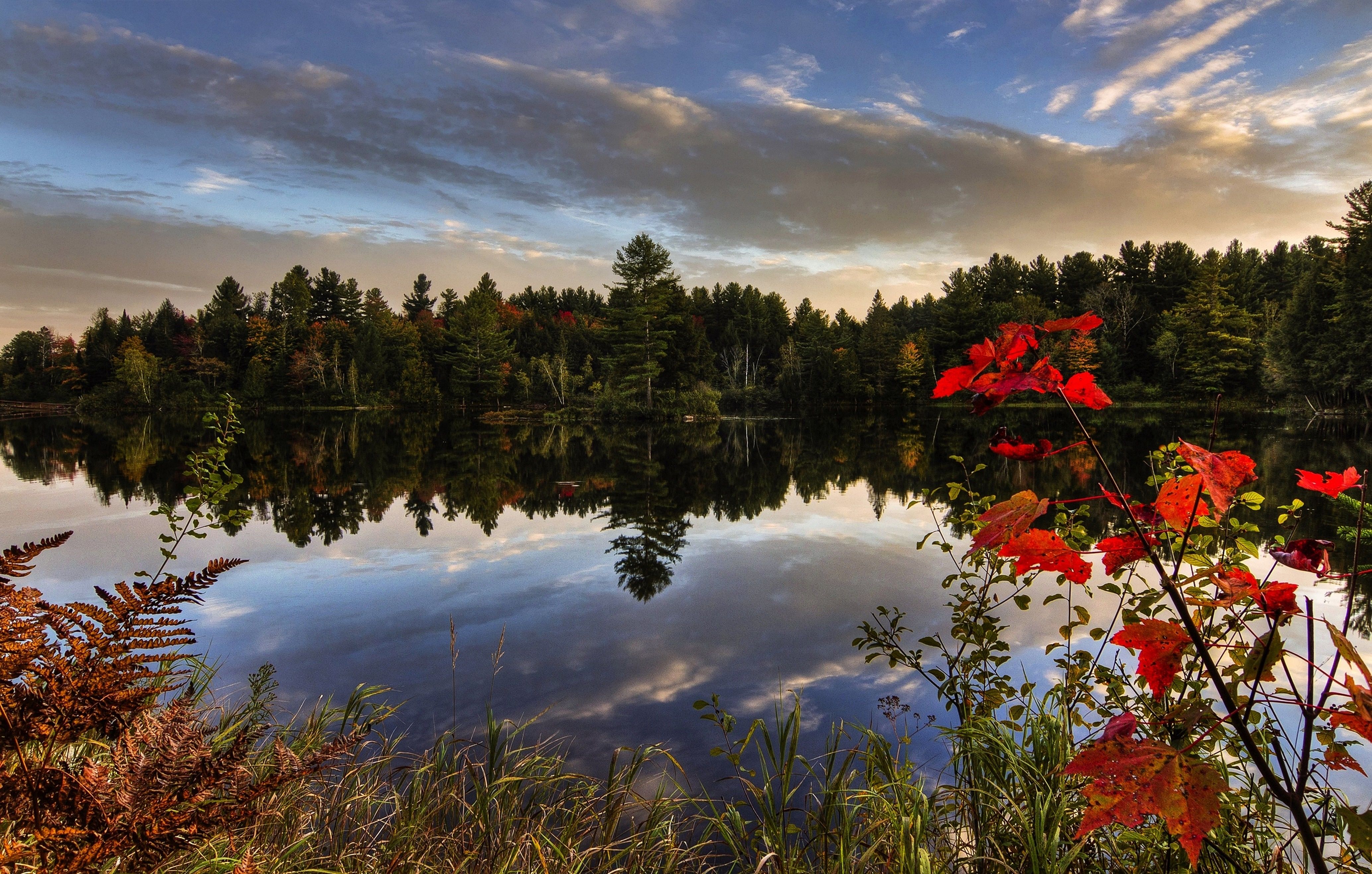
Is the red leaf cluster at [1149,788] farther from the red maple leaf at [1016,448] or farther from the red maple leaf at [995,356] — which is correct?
the red maple leaf at [995,356]

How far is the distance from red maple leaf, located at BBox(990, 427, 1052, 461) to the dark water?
277cm

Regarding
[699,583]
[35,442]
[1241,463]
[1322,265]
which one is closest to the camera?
[1241,463]

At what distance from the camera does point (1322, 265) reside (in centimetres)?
3203

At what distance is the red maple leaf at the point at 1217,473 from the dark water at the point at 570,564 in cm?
299

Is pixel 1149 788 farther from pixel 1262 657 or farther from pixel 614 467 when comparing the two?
pixel 614 467

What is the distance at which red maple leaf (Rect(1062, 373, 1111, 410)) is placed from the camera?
4.25ft

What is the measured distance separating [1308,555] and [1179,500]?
0.23 metres

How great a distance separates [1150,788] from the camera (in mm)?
1055

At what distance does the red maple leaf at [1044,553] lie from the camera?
4.44 ft

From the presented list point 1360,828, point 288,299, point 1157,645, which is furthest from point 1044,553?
point 288,299

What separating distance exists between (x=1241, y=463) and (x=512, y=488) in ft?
40.2

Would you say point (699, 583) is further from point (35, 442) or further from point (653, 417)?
point (653, 417)

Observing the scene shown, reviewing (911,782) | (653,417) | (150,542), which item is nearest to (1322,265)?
(653,417)

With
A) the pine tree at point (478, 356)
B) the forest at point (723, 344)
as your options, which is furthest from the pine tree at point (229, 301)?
the pine tree at point (478, 356)
